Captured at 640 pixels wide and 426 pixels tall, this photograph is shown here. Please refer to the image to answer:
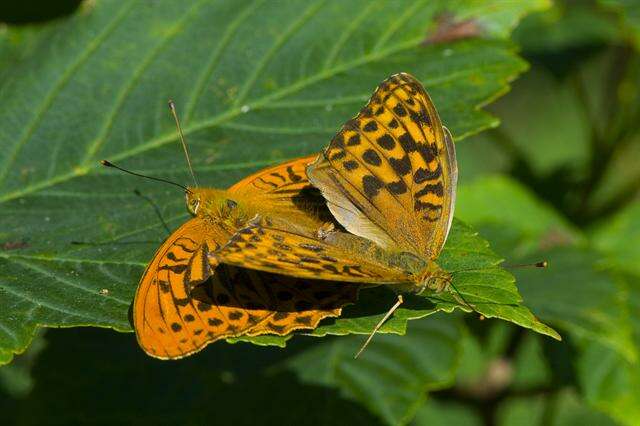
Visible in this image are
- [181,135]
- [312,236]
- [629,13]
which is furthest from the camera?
[629,13]

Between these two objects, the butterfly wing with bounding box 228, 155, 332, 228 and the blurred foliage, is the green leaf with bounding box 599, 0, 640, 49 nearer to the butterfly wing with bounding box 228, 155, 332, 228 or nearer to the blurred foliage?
the blurred foliage

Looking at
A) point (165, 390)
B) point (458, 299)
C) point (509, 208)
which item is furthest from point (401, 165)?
point (509, 208)

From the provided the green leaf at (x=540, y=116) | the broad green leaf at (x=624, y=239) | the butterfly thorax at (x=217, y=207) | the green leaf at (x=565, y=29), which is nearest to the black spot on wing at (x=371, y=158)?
the butterfly thorax at (x=217, y=207)

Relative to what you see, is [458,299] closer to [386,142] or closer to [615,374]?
[386,142]

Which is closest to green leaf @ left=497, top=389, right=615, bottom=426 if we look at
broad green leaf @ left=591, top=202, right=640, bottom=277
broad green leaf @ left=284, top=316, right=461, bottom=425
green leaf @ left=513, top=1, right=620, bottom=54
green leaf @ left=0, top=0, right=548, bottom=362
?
broad green leaf @ left=591, top=202, right=640, bottom=277

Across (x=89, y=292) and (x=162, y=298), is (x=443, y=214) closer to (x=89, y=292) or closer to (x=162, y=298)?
(x=162, y=298)

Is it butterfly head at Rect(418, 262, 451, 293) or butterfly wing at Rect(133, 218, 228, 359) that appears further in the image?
butterfly head at Rect(418, 262, 451, 293)
